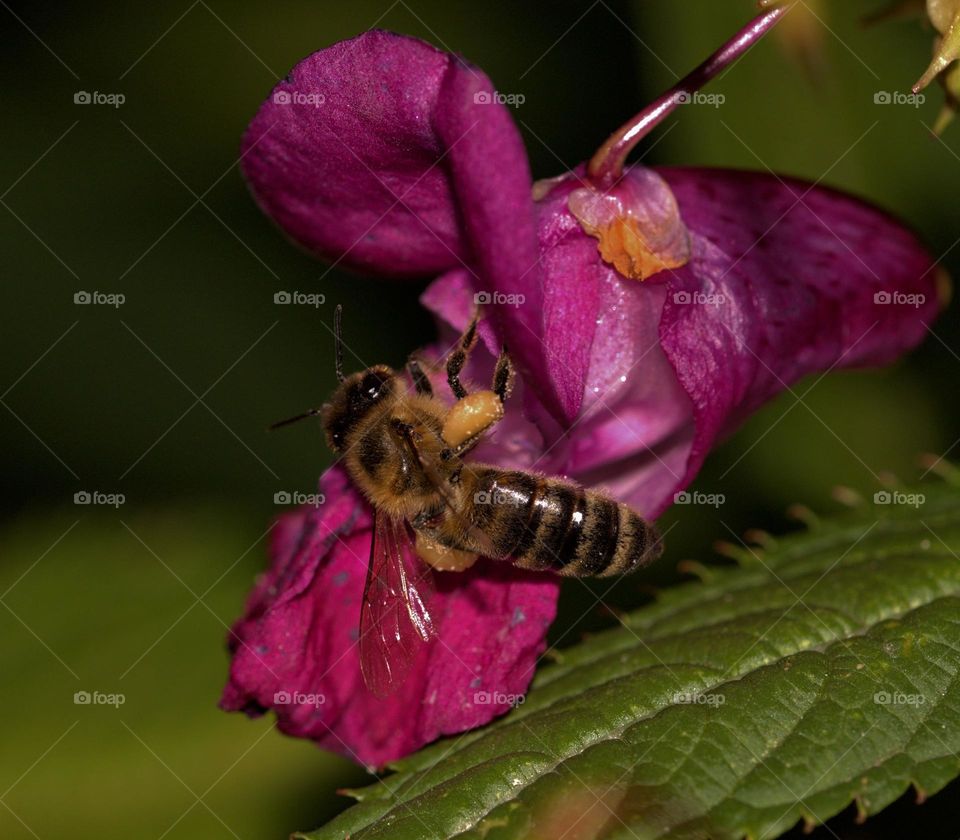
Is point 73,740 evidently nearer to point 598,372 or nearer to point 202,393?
point 202,393

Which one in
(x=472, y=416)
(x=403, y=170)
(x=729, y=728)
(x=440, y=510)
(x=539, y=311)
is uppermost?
(x=403, y=170)

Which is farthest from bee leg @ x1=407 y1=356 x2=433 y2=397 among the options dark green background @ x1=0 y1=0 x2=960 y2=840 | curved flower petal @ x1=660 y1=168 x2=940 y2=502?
dark green background @ x1=0 y1=0 x2=960 y2=840

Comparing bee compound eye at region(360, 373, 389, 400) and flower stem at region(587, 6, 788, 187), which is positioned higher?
flower stem at region(587, 6, 788, 187)

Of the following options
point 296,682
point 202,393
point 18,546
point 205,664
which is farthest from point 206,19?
point 296,682

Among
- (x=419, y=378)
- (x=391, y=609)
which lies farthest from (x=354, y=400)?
(x=391, y=609)

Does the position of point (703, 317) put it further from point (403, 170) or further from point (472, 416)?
point (403, 170)

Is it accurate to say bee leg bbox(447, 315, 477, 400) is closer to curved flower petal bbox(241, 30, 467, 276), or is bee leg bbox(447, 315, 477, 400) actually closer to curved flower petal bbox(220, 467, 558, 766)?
curved flower petal bbox(241, 30, 467, 276)

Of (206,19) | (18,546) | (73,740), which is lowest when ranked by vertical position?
(73,740)
